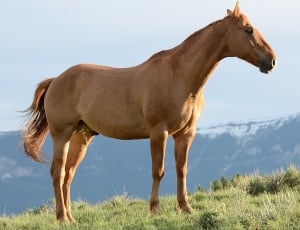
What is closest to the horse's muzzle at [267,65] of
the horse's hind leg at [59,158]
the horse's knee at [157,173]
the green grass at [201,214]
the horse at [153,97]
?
the horse at [153,97]

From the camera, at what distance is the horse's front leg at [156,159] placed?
12.1m

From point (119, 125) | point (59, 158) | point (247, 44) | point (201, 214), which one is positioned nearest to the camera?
point (201, 214)

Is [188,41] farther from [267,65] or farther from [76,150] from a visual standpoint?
[76,150]

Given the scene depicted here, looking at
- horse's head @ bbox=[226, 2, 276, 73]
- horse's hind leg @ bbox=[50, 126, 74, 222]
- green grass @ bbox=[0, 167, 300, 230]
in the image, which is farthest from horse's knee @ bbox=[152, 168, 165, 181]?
horse's head @ bbox=[226, 2, 276, 73]

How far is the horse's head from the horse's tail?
3359 millimetres

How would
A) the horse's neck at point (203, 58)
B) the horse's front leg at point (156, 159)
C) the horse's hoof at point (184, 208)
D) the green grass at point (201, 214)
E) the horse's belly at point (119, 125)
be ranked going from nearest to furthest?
the green grass at point (201, 214)
the horse's front leg at point (156, 159)
the horse's hoof at point (184, 208)
the horse's neck at point (203, 58)
the horse's belly at point (119, 125)

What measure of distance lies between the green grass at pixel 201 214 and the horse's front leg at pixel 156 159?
0.20 metres

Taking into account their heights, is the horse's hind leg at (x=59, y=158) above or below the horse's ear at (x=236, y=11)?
below

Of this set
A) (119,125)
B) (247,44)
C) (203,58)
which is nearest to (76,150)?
(119,125)

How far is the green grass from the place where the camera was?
34.9ft

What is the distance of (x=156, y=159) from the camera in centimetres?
1218

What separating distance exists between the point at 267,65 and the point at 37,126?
162 inches

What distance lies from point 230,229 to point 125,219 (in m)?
1.96

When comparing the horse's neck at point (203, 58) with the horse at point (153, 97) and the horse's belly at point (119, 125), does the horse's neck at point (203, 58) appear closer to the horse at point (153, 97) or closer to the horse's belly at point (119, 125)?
the horse at point (153, 97)
